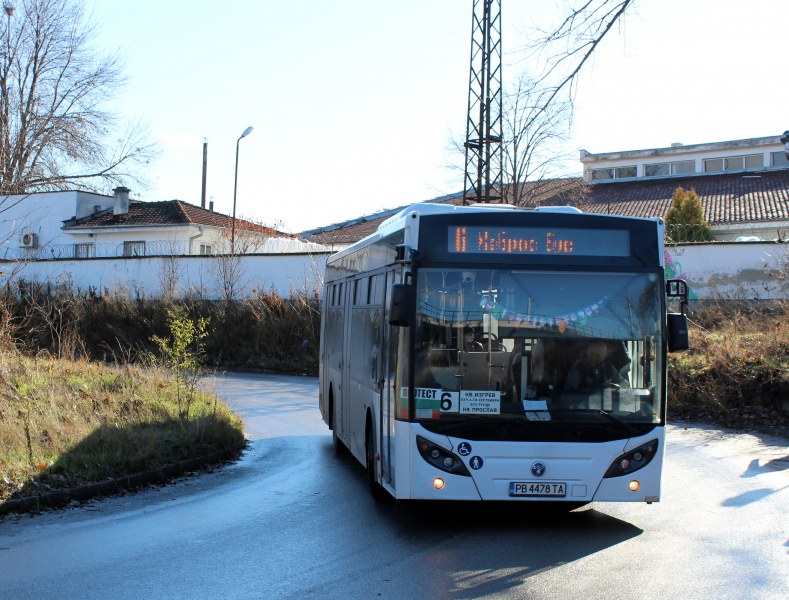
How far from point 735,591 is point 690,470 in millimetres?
6148

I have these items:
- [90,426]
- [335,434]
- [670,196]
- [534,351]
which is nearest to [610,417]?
[534,351]

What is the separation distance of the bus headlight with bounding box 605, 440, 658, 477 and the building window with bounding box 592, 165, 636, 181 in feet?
169

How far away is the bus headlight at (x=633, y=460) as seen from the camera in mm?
8242

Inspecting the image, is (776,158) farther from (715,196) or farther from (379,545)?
(379,545)

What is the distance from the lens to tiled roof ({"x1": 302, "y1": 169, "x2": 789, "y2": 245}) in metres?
42.6

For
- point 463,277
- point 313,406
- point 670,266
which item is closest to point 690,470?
point 463,277

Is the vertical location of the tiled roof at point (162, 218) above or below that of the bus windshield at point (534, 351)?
above

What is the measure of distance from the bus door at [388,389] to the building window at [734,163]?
4890 centimetres

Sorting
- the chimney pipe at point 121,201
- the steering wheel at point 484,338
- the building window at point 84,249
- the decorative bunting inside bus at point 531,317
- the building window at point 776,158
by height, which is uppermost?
the building window at point 776,158

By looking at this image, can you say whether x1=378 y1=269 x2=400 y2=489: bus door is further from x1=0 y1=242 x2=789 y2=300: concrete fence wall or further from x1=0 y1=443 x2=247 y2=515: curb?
x1=0 y1=242 x2=789 y2=300: concrete fence wall

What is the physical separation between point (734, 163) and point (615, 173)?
7523 mm

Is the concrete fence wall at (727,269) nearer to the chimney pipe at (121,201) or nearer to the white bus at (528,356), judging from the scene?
the white bus at (528,356)

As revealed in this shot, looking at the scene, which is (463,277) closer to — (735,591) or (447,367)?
(447,367)

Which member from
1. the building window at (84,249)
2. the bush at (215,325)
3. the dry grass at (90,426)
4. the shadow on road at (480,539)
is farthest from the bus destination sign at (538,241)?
the building window at (84,249)
